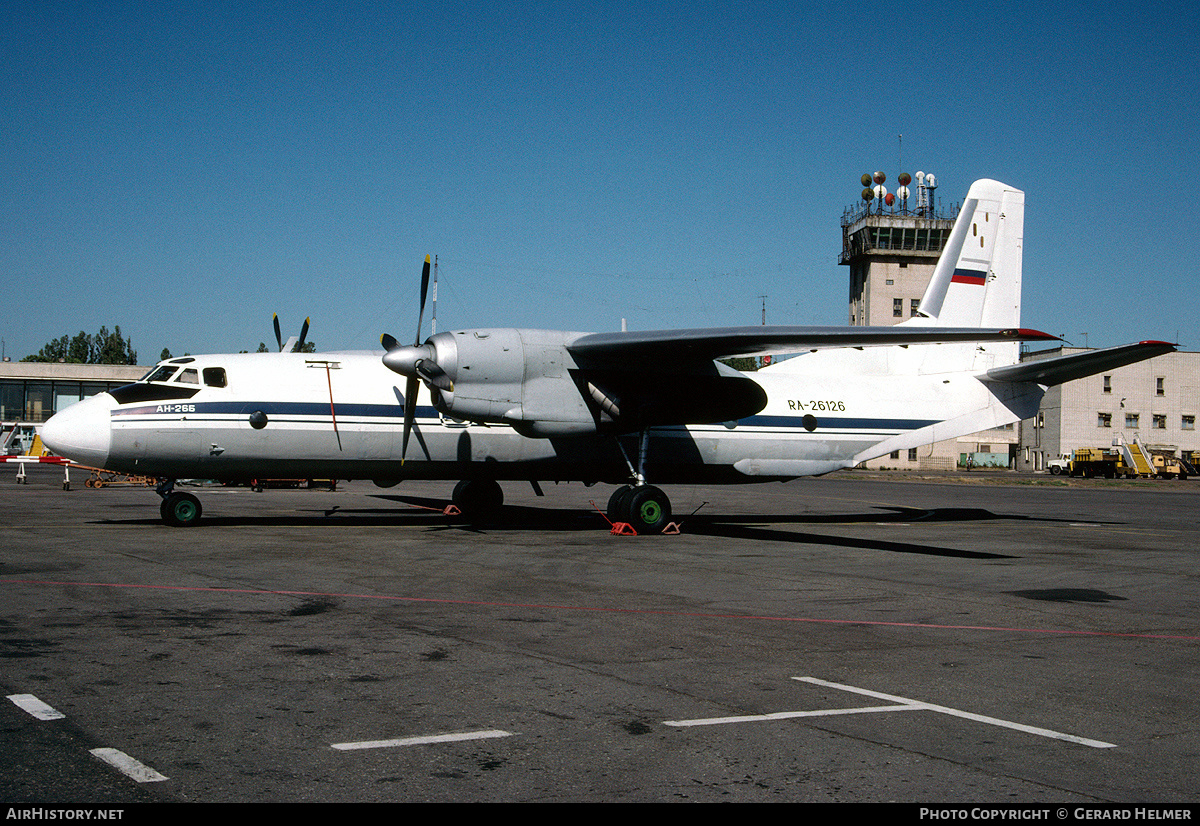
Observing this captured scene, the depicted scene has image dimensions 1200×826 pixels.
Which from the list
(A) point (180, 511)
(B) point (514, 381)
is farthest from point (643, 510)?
(A) point (180, 511)

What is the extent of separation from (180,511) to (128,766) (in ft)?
51.3

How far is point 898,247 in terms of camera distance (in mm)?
83812

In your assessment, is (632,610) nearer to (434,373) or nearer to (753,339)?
(753,339)

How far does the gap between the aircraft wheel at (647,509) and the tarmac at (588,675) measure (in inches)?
134

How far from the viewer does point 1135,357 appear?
1833 centimetres

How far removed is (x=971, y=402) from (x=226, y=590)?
19.4 meters

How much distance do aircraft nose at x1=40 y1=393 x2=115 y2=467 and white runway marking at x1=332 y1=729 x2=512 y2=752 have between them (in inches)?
608

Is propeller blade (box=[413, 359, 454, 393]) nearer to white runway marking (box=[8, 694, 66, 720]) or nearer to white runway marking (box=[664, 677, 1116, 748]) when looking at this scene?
white runway marking (box=[8, 694, 66, 720])

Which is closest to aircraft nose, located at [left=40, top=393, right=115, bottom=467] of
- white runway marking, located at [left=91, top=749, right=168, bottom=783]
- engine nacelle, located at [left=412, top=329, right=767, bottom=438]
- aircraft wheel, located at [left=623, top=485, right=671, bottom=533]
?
engine nacelle, located at [left=412, top=329, right=767, bottom=438]

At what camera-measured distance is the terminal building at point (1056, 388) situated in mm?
83750

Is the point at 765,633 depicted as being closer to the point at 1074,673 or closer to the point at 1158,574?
the point at 1074,673

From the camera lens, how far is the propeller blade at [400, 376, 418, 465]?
19.2 meters

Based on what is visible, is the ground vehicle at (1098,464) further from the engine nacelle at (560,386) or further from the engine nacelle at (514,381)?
the engine nacelle at (514,381)
